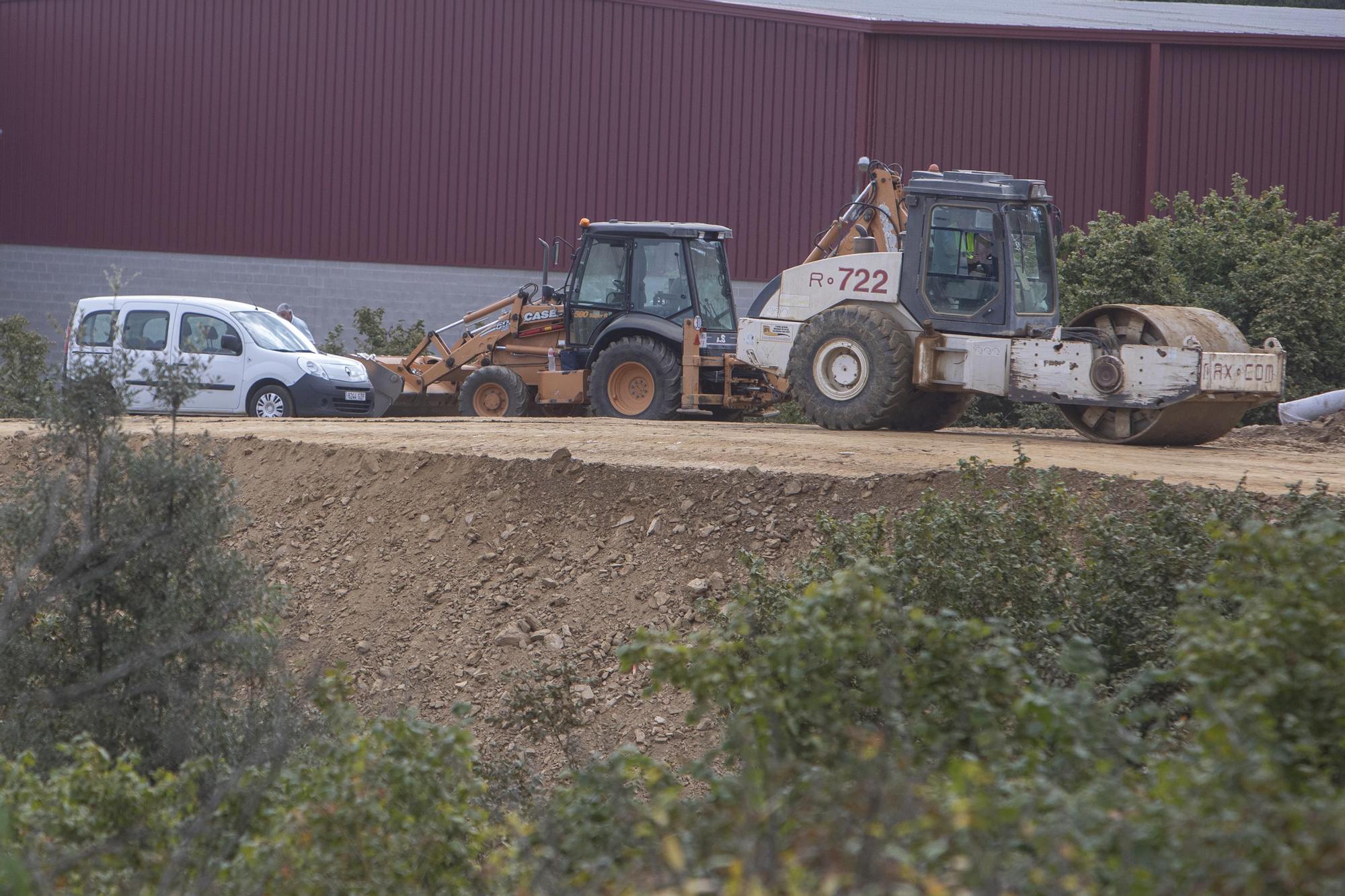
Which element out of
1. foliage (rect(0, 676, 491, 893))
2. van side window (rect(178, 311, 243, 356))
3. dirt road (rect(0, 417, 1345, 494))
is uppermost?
van side window (rect(178, 311, 243, 356))

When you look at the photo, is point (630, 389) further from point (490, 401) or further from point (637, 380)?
point (490, 401)

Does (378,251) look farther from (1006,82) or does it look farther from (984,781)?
(984,781)

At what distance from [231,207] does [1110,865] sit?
25.2 m

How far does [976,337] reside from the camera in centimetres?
1319

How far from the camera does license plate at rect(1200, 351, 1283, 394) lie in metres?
11.7

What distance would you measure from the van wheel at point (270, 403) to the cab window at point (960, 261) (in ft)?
26.5

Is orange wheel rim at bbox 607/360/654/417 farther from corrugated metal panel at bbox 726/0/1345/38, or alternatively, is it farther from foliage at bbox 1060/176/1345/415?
corrugated metal panel at bbox 726/0/1345/38

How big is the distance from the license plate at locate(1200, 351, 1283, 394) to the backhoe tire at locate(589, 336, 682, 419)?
6.01m

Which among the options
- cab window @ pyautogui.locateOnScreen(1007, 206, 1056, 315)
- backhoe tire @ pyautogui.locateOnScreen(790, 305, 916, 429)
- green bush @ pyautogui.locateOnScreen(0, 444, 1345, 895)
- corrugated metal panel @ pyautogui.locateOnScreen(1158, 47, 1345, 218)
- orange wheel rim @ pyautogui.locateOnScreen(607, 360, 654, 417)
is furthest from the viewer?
corrugated metal panel @ pyautogui.locateOnScreen(1158, 47, 1345, 218)

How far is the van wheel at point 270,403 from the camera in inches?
669

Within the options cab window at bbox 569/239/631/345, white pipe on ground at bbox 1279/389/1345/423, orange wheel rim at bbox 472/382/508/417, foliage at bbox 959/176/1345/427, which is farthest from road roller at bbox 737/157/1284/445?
orange wheel rim at bbox 472/382/508/417

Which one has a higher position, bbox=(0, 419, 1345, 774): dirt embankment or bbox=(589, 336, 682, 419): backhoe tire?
bbox=(589, 336, 682, 419): backhoe tire

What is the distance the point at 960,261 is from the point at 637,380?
4.50 metres

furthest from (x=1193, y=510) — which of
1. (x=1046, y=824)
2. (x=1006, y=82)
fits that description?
(x=1006, y=82)
